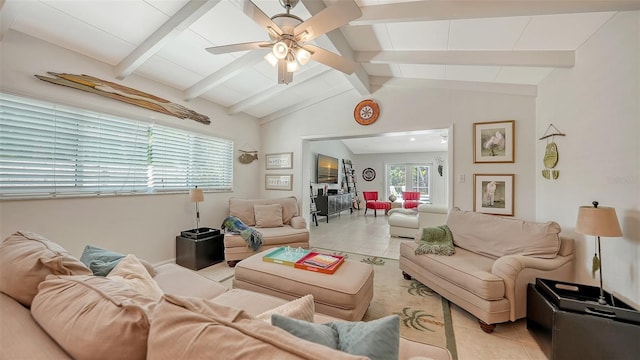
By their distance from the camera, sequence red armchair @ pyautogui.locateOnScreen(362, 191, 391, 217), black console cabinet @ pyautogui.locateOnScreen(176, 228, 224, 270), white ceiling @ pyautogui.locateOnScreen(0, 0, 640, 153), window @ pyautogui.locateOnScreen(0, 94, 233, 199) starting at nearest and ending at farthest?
1. white ceiling @ pyautogui.locateOnScreen(0, 0, 640, 153)
2. window @ pyautogui.locateOnScreen(0, 94, 233, 199)
3. black console cabinet @ pyautogui.locateOnScreen(176, 228, 224, 270)
4. red armchair @ pyautogui.locateOnScreen(362, 191, 391, 217)

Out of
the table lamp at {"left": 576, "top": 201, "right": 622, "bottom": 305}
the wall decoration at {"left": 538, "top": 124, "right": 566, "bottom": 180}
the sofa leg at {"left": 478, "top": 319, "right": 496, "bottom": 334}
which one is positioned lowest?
the sofa leg at {"left": 478, "top": 319, "right": 496, "bottom": 334}

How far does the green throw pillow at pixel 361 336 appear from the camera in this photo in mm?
698

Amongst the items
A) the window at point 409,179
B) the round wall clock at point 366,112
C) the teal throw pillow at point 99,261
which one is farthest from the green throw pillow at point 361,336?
the window at point 409,179

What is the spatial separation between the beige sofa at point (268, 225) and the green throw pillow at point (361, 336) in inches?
Result: 103

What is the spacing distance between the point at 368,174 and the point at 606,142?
26.0 ft

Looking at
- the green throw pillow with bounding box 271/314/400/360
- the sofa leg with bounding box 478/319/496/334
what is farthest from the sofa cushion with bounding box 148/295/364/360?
the sofa leg with bounding box 478/319/496/334

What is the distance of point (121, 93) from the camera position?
2750mm

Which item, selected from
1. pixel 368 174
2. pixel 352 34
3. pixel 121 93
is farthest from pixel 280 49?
pixel 368 174

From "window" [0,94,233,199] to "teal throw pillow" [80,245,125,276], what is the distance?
4.28ft

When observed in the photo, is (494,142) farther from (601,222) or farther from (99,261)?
(99,261)

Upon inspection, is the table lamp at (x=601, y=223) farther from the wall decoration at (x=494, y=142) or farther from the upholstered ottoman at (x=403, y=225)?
the upholstered ottoman at (x=403, y=225)

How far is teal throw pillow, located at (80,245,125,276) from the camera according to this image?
4.54 feet

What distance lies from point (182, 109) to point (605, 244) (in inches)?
183

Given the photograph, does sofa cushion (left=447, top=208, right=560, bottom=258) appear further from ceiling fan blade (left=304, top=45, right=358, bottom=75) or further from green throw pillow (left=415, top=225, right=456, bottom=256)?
ceiling fan blade (left=304, top=45, right=358, bottom=75)
